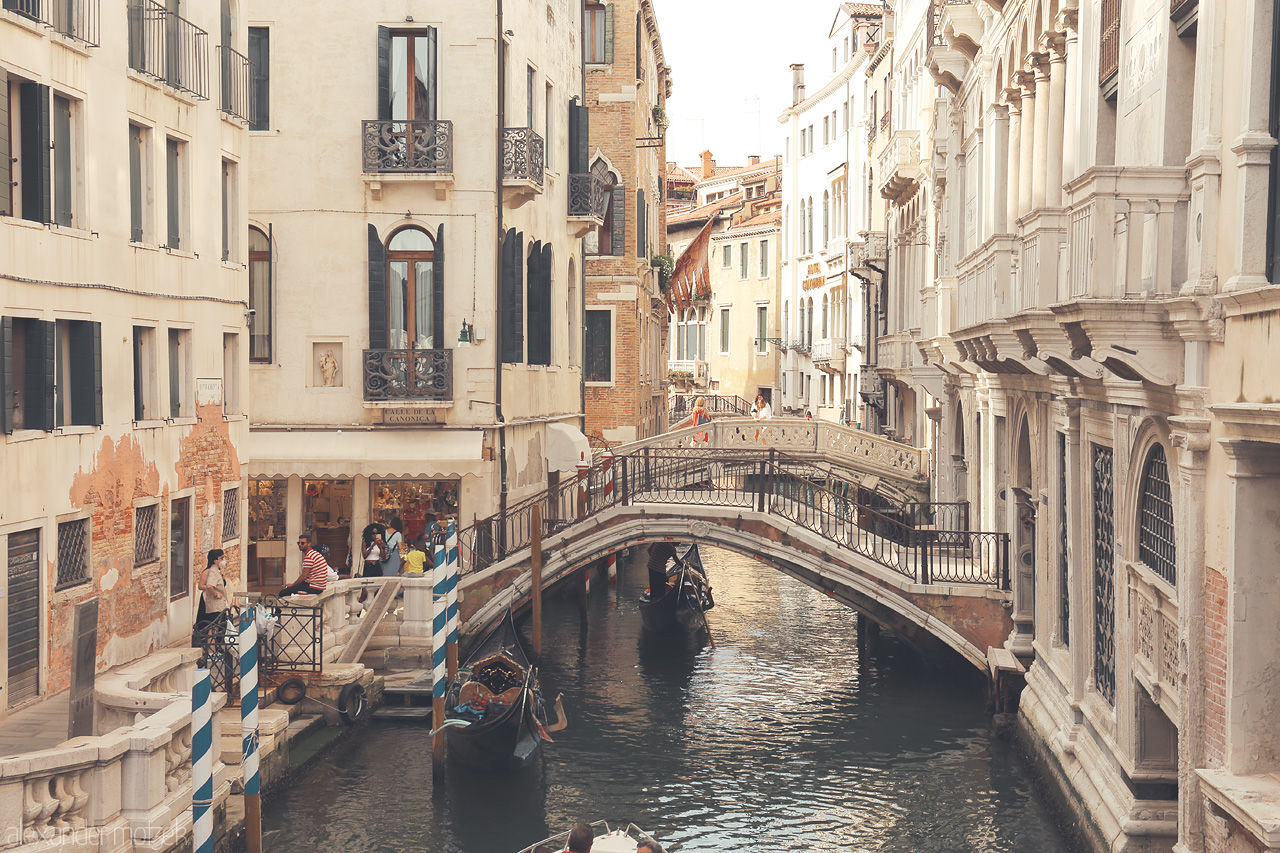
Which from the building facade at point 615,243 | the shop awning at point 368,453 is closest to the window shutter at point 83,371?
the shop awning at point 368,453

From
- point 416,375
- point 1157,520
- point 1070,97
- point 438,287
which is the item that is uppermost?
point 1070,97

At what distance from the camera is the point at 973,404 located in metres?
19.0

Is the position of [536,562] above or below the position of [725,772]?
above

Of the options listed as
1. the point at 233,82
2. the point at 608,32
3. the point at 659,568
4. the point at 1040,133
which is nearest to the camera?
the point at 1040,133

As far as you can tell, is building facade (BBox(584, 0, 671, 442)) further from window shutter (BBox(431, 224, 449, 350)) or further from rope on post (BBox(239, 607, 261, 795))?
rope on post (BBox(239, 607, 261, 795))

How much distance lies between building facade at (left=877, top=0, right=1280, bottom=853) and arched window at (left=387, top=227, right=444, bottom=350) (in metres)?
7.21

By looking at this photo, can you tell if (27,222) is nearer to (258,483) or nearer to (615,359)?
(258,483)

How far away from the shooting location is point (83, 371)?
12.2 meters

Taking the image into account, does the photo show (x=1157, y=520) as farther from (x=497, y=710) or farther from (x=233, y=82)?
(x=233, y=82)

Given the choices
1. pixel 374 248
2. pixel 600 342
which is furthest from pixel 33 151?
pixel 600 342

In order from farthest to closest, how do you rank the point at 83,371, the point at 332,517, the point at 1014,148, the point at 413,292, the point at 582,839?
the point at 332,517 → the point at 413,292 → the point at 1014,148 → the point at 83,371 → the point at 582,839

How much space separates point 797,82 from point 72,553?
135 feet

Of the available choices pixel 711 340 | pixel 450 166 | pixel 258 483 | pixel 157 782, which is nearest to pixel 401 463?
pixel 258 483

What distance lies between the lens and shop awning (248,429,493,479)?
1884cm
